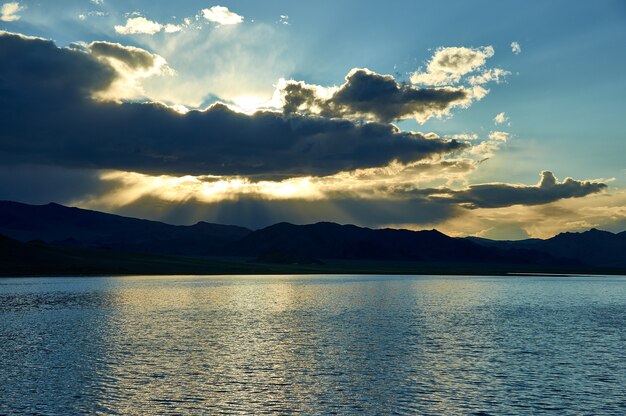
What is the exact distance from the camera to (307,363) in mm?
48344

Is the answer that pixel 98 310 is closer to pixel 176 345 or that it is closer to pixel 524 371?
pixel 176 345

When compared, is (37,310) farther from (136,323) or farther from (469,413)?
(469,413)

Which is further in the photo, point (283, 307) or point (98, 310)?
point (283, 307)

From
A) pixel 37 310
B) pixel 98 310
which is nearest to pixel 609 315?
pixel 98 310

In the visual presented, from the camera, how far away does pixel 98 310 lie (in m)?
91.8

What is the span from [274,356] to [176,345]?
431 inches

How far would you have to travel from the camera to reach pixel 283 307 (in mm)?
102188

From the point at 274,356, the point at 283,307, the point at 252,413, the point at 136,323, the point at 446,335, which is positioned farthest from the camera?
the point at 283,307

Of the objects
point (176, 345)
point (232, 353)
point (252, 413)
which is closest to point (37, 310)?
point (176, 345)

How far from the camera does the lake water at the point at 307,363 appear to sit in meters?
35.5

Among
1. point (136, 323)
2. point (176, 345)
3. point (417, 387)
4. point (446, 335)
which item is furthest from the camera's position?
point (136, 323)

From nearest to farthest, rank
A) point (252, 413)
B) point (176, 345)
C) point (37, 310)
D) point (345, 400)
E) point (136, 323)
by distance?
1. point (252, 413)
2. point (345, 400)
3. point (176, 345)
4. point (136, 323)
5. point (37, 310)

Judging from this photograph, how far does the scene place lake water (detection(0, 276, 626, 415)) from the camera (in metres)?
35.5

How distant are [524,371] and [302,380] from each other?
55.1ft
